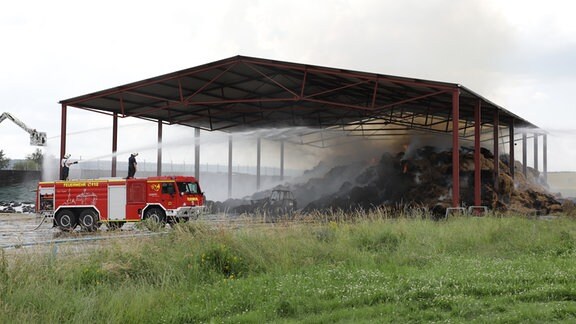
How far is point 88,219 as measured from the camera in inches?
768

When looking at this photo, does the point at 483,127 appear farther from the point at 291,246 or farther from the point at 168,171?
the point at 291,246

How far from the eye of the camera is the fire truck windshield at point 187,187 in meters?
19.2

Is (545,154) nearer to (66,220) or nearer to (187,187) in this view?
(187,187)

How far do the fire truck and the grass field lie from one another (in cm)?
818

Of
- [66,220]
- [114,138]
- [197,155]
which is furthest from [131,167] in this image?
[197,155]

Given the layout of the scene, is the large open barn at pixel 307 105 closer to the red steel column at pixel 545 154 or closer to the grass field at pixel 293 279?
the red steel column at pixel 545 154

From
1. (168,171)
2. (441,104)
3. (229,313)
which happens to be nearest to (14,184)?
(168,171)

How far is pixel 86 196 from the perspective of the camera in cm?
1956

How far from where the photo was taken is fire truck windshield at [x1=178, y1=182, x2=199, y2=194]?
1922cm

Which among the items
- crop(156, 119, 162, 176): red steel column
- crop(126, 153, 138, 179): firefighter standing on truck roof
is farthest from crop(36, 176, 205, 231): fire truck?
crop(156, 119, 162, 176): red steel column

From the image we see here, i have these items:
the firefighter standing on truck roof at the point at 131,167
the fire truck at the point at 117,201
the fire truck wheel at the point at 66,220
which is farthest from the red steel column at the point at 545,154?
the fire truck wheel at the point at 66,220

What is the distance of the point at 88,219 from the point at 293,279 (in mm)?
13648

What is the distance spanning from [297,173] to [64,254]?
105 ft

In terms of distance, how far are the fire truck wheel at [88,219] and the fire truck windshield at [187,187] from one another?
134 inches
